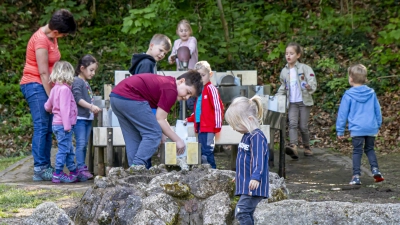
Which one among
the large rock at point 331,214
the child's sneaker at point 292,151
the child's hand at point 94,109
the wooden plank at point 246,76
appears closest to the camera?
the large rock at point 331,214

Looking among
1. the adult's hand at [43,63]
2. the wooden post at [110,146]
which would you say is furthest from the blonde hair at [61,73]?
the wooden post at [110,146]

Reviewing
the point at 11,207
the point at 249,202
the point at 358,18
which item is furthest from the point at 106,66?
the point at 249,202

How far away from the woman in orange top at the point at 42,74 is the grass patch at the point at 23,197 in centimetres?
81

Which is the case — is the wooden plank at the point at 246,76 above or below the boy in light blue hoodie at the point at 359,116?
above

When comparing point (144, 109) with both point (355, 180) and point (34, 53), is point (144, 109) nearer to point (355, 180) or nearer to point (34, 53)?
point (34, 53)

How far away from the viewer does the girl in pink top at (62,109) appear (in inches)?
297

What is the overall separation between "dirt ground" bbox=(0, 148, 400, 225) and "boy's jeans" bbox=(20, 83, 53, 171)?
390 millimetres

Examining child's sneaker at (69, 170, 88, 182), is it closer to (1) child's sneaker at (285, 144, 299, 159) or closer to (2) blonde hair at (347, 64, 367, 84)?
(1) child's sneaker at (285, 144, 299, 159)

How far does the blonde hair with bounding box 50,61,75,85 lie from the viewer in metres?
7.56

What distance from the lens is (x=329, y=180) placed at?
781 cm

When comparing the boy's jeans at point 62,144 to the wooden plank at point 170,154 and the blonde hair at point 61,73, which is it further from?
the wooden plank at point 170,154

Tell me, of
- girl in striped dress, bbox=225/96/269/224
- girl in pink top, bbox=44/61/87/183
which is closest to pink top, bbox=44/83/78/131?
girl in pink top, bbox=44/61/87/183

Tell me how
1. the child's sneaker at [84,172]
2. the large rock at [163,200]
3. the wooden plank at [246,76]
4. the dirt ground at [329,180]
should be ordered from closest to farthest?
the large rock at [163,200] → the dirt ground at [329,180] → the child's sneaker at [84,172] → the wooden plank at [246,76]

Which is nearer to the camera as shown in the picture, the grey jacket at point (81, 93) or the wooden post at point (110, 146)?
the wooden post at point (110, 146)
